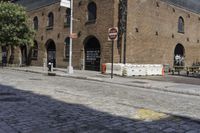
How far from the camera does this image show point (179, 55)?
37469 mm

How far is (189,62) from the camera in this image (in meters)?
39.1

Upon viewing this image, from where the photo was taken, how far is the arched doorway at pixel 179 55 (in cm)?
3675

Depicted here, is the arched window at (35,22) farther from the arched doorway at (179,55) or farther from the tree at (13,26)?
the arched doorway at (179,55)

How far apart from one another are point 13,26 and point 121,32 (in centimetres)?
1372

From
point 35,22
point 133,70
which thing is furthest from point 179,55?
point 35,22

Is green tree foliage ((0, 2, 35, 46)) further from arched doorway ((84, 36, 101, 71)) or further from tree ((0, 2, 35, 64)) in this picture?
arched doorway ((84, 36, 101, 71))

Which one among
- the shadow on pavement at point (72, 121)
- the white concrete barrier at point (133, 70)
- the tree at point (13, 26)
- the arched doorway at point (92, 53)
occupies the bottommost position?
the shadow on pavement at point (72, 121)

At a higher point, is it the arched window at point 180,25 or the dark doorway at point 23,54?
the arched window at point 180,25

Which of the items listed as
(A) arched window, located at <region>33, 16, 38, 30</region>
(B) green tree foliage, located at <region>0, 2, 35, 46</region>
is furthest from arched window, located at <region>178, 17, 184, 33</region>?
(A) arched window, located at <region>33, 16, 38, 30</region>

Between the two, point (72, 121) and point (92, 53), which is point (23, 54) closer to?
point (92, 53)

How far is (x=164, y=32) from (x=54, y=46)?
13.4m

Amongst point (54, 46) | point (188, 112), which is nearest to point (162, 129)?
point (188, 112)

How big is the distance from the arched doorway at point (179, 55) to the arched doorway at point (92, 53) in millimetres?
10922

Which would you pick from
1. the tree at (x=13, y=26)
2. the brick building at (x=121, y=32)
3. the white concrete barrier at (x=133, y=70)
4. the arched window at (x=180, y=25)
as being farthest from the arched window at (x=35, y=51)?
the arched window at (x=180, y=25)
